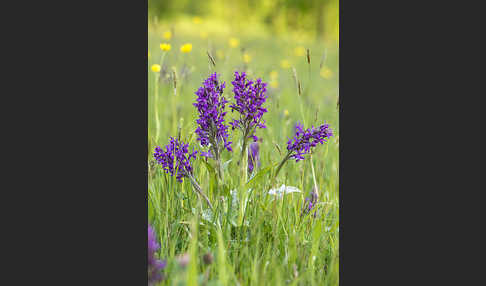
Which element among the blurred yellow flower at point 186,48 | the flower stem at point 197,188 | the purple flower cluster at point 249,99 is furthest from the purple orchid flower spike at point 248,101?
the blurred yellow flower at point 186,48

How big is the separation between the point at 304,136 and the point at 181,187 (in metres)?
0.76

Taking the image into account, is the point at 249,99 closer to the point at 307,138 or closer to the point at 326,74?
the point at 307,138

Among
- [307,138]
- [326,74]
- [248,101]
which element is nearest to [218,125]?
[248,101]

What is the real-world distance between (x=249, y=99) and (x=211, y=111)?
219 millimetres

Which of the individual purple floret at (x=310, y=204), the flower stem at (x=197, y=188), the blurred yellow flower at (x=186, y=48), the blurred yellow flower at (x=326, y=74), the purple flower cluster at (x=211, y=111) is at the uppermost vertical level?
the blurred yellow flower at (x=326, y=74)

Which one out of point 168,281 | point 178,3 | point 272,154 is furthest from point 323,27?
point 178,3

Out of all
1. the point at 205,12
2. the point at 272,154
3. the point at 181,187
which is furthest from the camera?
the point at 205,12

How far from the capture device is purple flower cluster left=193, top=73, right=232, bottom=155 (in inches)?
84.4

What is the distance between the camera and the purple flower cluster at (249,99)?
2.18m

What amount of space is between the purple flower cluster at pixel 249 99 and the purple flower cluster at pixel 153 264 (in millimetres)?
729

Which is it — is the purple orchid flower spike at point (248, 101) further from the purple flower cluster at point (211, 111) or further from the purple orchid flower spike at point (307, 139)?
the purple orchid flower spike at point (307, 139)

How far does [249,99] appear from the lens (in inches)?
86.8

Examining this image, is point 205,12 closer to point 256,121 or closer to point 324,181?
point 324,181

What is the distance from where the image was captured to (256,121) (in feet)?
7.33
